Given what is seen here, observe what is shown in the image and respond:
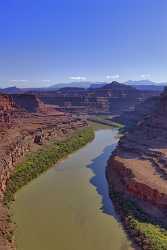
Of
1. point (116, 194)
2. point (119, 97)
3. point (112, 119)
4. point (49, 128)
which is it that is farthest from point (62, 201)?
point (119, 97)

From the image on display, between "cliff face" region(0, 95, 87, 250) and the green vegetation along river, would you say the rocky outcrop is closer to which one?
"cliff face" region(0, 95, 87, 250)

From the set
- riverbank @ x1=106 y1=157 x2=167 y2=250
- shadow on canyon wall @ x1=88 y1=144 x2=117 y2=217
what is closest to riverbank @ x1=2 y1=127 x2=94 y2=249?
shadow on canyon wall @ x1=88 y1=144 x2=117 y2=217

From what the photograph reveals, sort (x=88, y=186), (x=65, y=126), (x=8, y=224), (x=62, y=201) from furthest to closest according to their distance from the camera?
(x=65, y=126) < (x=88, y=186) < (x=62, y=201) < (x=8, y=224)

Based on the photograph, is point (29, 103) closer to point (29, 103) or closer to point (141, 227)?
point (29, 103)

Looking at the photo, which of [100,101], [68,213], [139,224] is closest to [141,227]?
[139,224]

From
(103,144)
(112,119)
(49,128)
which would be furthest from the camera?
(112,119)

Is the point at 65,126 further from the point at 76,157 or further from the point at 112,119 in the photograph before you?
the point at 112,119

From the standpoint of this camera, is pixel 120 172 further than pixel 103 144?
No

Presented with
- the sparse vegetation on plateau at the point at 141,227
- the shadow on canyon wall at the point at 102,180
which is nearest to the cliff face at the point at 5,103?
the shadow on canyon wall at the point at 102,180
